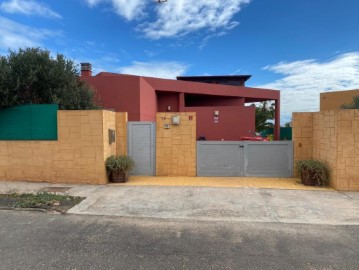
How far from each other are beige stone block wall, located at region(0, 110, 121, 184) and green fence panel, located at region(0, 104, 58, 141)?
0.19m

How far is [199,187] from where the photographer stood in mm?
8141

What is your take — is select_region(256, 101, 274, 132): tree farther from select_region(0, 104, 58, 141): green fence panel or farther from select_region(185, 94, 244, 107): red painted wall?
select_region(0, 104, 58, 141): green fence panel

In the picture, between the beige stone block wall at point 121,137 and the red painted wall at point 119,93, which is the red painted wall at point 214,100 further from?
the beige stone block wall at point 121,137

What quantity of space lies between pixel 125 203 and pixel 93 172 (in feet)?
7.93

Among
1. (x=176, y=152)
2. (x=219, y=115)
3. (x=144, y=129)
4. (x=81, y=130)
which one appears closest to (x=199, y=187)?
(x=176, y=152)

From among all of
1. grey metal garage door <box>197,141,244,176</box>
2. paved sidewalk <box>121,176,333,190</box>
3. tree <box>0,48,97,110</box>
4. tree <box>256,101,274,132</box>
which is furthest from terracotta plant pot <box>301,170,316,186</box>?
tree <box>256,101,274,132</box>

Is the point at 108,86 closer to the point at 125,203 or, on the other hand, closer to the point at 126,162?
the point at 126,162

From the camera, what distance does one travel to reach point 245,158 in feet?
31.1

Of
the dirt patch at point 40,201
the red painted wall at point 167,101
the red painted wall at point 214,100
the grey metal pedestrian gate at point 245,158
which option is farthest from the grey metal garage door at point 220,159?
the red painted wall at point 214,100

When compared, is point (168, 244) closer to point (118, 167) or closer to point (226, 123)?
point (118, 167)

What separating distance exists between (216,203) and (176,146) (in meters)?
3.41

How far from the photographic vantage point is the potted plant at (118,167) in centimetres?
864

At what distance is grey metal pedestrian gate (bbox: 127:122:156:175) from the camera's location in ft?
31.9

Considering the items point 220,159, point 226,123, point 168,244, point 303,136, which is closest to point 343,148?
point 303,136
